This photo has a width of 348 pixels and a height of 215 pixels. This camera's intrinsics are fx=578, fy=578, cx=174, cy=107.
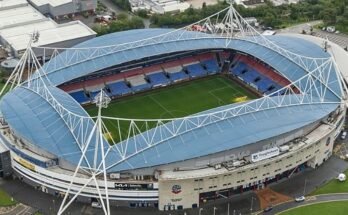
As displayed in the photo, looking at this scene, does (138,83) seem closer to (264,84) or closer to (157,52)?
(157,52)

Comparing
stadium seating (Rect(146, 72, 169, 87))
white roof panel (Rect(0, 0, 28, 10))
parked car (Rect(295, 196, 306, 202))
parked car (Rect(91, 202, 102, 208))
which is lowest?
parked car (Rect(91, 202, 102, 208))

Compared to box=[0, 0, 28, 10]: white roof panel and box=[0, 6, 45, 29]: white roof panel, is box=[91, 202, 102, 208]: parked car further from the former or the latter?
box=[0, 0, 28, 10]: white roof panel

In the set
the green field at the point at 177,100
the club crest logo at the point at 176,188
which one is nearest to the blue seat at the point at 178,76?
the green field at the point at 177,100

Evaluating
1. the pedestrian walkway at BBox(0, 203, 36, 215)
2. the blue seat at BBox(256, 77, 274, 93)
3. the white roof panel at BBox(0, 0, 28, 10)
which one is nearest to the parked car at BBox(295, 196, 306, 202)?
the blue seat at BBox(256, 77, 274, 93)

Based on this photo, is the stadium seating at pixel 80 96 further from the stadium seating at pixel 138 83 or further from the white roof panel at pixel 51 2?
the white roof panel at pixel 51 2

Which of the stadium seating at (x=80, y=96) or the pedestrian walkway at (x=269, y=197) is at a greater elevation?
the stadium seating at (x=80, y=96)

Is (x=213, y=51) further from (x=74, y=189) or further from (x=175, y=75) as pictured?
(x=74, y=189)
